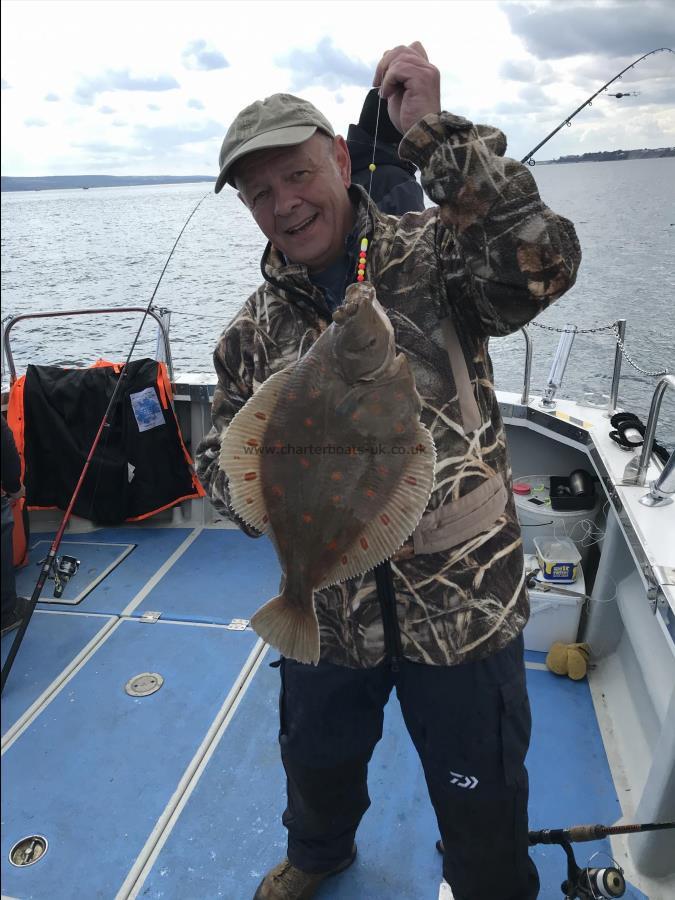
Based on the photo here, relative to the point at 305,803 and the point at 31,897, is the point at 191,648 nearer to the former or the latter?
the point at 31,897

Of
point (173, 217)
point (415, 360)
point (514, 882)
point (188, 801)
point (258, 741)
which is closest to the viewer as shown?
point (415, 360)

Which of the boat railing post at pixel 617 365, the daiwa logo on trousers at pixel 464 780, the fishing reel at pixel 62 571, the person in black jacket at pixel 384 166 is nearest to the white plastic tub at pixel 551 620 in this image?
the boat railing post at pixel 617 365

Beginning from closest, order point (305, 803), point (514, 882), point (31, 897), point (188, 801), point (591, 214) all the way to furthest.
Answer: point (514, 882), point (305, 803), point (31, 897), point (188, 801), point (591, 214)

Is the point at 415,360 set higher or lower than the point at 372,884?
higher

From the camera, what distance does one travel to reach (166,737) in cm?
351

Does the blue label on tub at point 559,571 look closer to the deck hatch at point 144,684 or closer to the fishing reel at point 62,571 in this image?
the deck hatch at point 144,684

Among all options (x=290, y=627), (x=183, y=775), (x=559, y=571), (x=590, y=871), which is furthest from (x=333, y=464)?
(x=559, y=571)

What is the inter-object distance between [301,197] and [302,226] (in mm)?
82

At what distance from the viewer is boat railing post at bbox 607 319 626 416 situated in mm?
4226

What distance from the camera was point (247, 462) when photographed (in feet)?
6.20

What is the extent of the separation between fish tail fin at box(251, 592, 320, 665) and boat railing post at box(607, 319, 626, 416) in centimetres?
326

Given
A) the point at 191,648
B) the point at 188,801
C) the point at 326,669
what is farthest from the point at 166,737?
the point at 326,669

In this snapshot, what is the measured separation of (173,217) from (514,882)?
149 ft

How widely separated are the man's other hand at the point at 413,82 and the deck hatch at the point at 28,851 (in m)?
3.23
